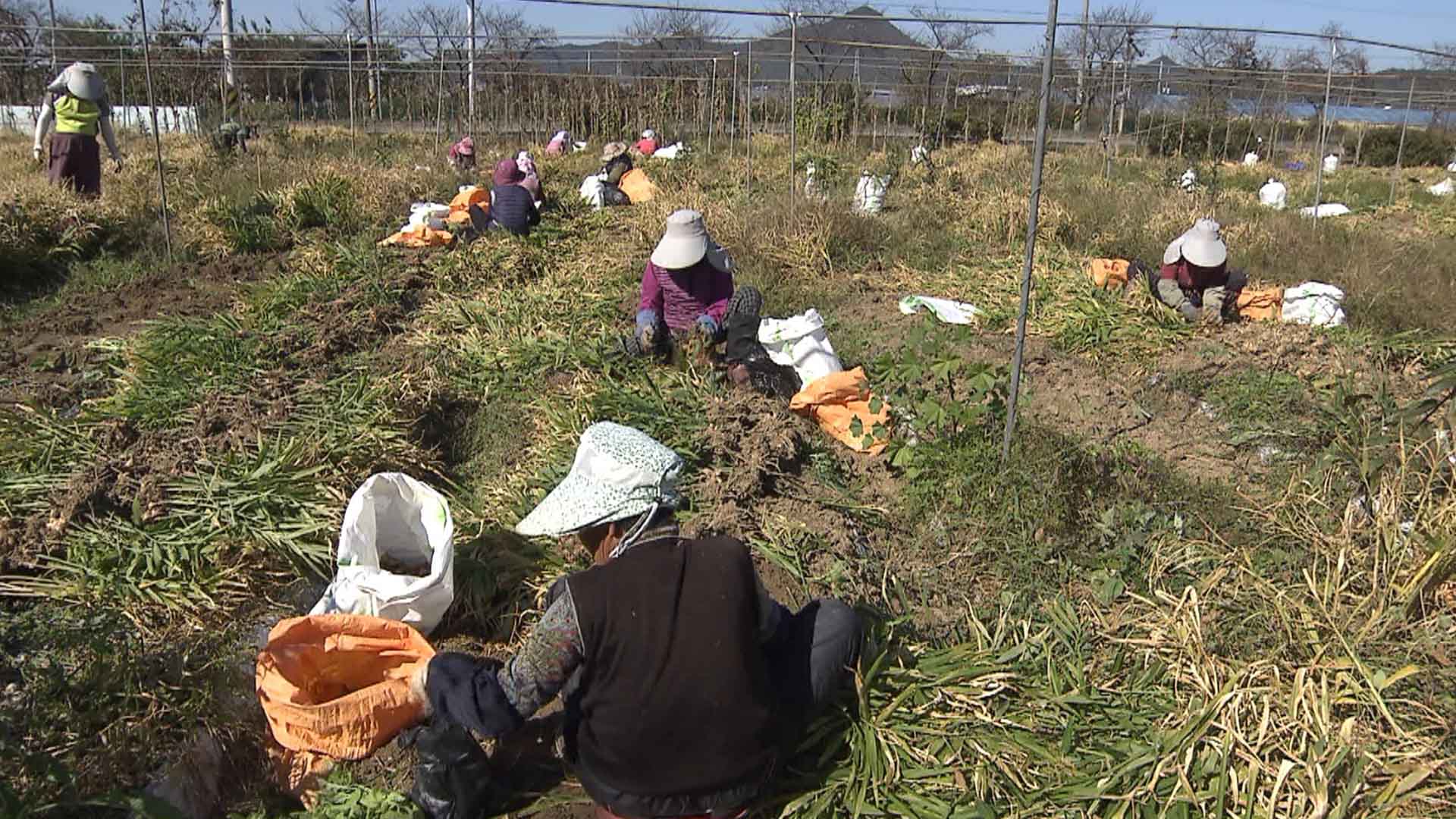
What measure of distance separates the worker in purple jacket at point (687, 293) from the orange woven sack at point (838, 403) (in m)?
0.54

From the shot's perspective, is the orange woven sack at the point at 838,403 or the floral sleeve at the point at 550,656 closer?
the floral sleeve at the point at 550,656

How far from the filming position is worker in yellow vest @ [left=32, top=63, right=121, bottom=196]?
8000 millimetres

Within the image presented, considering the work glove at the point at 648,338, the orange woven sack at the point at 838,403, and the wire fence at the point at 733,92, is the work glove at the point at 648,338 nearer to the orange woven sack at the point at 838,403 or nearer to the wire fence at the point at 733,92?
the orange woven sack at the point at 838,403

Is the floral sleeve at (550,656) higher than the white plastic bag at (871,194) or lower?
lower

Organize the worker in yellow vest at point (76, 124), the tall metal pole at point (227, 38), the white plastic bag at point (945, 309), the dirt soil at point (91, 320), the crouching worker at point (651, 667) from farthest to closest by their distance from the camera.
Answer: the tall metal pole at point (227, 38) < the worker in yellow vest at point (76, 124) < the white plastic bag at point (945, 309) < the dirt soil at point (91, 320) < the crouching worker at point (651, 667)

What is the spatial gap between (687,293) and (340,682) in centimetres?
292

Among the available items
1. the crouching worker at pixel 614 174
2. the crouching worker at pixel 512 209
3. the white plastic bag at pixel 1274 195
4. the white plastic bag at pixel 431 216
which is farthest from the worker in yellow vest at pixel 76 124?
the white plastic bag at pixel 1274 195

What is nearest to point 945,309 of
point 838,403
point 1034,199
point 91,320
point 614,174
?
point 838,403

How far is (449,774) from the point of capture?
2256 mm

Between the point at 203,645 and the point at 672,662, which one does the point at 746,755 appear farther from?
the point at 203,645

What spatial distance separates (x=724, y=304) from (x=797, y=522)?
2048 millimetres

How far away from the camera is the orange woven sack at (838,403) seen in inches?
175

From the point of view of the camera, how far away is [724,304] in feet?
17.1

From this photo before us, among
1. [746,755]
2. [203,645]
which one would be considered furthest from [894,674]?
[203,645]
